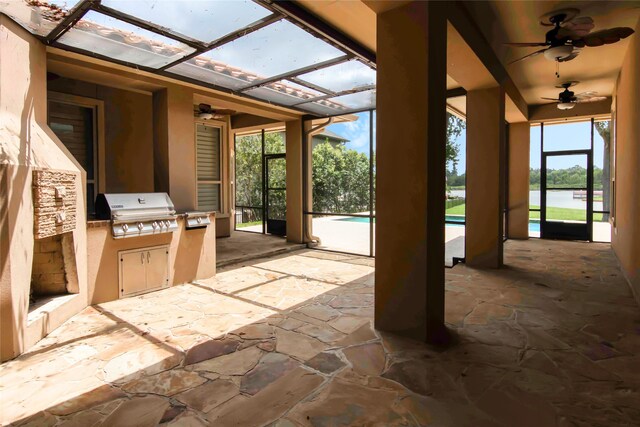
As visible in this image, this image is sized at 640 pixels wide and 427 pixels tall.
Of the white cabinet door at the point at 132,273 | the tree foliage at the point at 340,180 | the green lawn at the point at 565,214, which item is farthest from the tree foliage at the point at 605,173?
the white cabinet door at the point at 132,273

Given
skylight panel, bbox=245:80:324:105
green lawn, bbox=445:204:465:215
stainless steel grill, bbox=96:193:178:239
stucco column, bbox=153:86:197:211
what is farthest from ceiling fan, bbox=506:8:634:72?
stainless steel grill, bbox=96:193:178:239

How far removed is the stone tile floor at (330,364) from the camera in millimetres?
2000

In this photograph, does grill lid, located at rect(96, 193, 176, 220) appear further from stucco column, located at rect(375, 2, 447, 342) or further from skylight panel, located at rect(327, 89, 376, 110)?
skylight panel, located at rect(327, 89, 376, 110)

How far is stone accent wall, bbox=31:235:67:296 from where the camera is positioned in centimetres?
356

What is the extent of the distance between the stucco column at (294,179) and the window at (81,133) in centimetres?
374

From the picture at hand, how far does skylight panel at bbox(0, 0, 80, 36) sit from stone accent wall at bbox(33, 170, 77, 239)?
1363mm

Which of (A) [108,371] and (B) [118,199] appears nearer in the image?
(A) [108,371]

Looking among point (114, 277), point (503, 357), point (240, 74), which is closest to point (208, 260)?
point (114, 277)

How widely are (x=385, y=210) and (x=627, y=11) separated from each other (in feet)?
11.0

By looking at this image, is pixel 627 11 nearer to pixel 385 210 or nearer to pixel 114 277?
pixel 385 210

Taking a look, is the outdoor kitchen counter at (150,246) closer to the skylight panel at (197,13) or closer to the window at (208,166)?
the skylight panel at (197,13)

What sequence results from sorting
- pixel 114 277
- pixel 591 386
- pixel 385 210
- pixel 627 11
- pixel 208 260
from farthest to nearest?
pixel 208 260 < pixel 114 277 < pixel 627 11 < pixel 385 210 < pixel 591 386

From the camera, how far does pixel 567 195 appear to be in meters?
8.16

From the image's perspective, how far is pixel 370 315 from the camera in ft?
12.3
